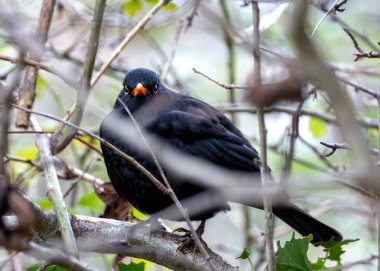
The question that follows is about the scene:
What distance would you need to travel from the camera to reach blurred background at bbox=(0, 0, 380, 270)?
165 inches

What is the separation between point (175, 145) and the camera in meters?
4.14

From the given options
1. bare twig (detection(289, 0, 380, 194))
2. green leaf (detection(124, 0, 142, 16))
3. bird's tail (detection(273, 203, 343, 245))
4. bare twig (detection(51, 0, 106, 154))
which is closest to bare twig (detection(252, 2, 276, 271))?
bare twig (detection(289, 0, 380, 194))

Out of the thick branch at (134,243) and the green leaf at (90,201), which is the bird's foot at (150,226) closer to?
the thick branch at (134,243)

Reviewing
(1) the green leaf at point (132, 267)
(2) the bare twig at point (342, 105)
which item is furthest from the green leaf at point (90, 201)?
(2) the bare twig at point (342, 105)

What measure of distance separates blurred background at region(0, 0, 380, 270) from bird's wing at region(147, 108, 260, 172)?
1.02 ft

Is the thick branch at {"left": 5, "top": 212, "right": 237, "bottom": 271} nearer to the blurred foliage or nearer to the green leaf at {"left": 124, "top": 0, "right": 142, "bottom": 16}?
the blurred foliage

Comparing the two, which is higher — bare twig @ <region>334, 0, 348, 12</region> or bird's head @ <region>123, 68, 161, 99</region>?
bird's head @ <region>123, 68, 161, 99</region>

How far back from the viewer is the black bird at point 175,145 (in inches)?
155

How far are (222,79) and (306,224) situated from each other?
3725 mm

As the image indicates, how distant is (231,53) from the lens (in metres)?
5.09

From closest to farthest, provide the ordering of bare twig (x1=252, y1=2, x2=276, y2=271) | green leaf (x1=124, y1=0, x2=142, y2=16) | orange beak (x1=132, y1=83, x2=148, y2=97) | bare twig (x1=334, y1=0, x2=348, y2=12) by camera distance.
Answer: bare twig (x1=252, y1=2, x2=276, y2=271)
bare twig (x1=334, y1=0, x2=348, y2=12)
orange beak (x1=132, y1=83, x2=148, y2=97)
green leaf (x1=124, y1=0, x2=142, y2=16)

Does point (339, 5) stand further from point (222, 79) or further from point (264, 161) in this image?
point (222, 79)

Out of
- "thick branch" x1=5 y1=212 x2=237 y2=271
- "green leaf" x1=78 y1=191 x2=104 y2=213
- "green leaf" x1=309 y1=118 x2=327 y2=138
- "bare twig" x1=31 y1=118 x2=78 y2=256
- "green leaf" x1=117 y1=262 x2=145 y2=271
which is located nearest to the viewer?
"bare twig" x1=31 y1=118 x2=78 y2=256

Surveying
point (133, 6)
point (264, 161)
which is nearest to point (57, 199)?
point (264, 161)
